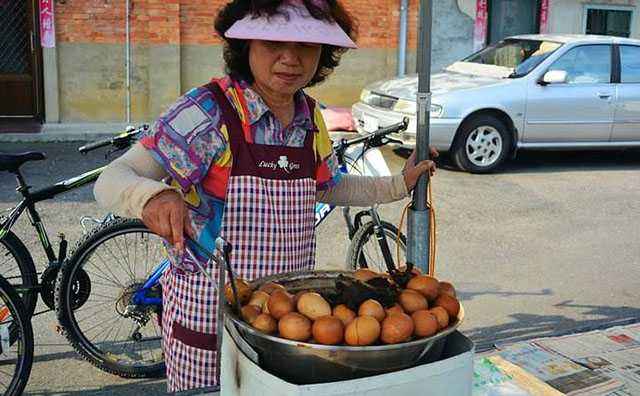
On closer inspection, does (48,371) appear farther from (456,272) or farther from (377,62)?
(377,62)

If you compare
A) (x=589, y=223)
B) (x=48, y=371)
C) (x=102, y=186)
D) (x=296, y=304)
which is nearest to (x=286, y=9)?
(x=102, y=186)

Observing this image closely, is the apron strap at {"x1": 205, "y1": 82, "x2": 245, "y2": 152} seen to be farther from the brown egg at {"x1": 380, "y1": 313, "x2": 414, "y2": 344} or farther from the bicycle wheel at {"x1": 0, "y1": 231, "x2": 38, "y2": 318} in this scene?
the bicycle wheel at {"x1": 0, "y1": 231, "x2": 38, "y2": 318}

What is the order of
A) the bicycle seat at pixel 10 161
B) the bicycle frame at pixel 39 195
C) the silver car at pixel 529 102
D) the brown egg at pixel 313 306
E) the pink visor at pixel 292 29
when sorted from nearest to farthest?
the brown egg at pixel 313 306
the pink visor at pixel 292 29
the bicycle seat at pixel 10 161
the bicycle frame at pixel 39 195
the silver car at pixel 529 102

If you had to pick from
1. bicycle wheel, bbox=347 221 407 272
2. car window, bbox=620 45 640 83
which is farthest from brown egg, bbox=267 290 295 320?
car window, bbox=620 45 640 83

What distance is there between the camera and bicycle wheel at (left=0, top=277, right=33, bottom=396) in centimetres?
355

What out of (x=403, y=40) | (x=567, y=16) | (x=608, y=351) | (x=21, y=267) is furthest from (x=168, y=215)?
(x=567, y=16)

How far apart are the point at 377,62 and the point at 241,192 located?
11.5 metres

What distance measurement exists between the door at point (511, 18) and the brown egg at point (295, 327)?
1363 cm

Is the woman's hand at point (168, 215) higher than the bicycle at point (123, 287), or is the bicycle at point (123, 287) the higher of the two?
the woman's hand at point (168, 215)

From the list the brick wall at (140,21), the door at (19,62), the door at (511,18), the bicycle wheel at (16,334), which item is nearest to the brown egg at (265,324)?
the bicycle wheel at (16,334)

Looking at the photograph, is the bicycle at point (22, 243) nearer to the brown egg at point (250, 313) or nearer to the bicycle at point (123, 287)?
the bicycle at point (123, 287)

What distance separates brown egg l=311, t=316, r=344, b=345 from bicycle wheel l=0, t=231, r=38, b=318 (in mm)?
2558

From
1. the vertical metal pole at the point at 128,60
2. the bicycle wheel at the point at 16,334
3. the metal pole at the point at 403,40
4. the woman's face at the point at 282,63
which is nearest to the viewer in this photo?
the woman's face at the point at 282,63

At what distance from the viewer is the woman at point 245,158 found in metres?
2.01
